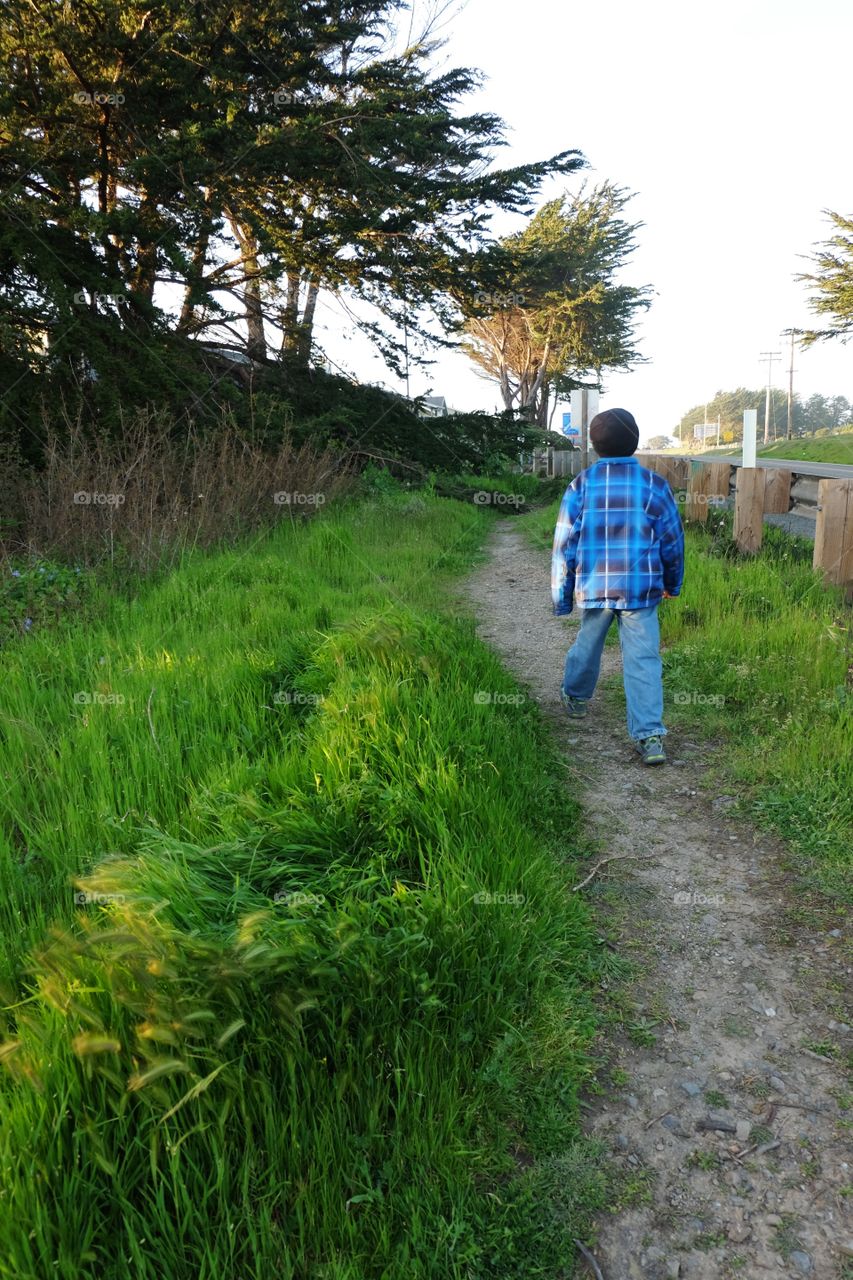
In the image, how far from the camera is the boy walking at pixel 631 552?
14.6ft

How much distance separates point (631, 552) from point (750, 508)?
4166 mm

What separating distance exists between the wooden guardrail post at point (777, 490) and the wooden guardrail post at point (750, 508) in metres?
0.05

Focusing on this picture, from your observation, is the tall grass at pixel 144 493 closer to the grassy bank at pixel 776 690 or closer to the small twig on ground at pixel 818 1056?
the grassy bank at pixel 776 690

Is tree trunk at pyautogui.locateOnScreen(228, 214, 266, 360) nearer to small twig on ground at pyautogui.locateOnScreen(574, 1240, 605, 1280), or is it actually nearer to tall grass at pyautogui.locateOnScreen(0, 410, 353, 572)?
tall grass at pyautogui.locateOnScreen(0, 410, 353, 572)

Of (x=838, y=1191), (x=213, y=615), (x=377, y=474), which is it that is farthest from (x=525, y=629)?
(x=377, y=474)

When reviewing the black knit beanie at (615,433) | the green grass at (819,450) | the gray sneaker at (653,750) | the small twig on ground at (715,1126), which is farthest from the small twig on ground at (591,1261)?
the green grass at (819,450)

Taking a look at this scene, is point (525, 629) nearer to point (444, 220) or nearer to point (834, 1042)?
point (834, 1042)

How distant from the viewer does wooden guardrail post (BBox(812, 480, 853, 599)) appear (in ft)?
19.7

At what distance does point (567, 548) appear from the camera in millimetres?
4754

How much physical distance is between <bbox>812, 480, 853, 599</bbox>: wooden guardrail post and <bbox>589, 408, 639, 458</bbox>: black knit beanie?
99.0 inches

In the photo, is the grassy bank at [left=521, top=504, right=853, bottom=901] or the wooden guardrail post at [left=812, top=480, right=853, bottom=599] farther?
the wooden guardrail post at [left=812, top=480, right=853, bottom=599]

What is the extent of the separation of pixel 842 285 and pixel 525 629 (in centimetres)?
2818

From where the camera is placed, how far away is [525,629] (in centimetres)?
731

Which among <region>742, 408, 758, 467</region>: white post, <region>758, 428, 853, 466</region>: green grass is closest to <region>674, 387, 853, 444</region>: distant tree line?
<region>758, 428, 853, 466</region>: green grass
